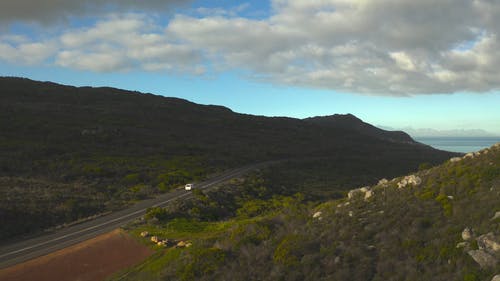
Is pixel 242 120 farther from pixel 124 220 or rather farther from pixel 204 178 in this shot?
pixel 124 220

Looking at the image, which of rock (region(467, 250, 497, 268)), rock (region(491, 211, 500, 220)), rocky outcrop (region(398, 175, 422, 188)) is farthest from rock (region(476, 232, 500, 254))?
rocky outcrop (region(398, 175, 422, 188))

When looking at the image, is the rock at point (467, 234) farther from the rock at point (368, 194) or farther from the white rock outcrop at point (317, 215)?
the white rock outcrop at point (317, 215)

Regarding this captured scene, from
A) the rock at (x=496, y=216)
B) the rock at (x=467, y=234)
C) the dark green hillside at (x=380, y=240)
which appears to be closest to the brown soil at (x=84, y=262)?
the dark green hillside at (x=380, y=240)

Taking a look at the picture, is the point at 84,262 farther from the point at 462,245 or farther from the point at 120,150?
the point at 120,150

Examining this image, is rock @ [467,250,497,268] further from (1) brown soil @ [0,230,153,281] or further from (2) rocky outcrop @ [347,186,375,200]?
(1) brown soil @ [0,230,153,281]

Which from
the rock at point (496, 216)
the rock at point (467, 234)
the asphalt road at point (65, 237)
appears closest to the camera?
the rock at point (467, 234)

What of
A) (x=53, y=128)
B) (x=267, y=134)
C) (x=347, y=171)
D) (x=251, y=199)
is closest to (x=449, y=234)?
(x=251, y=199)
